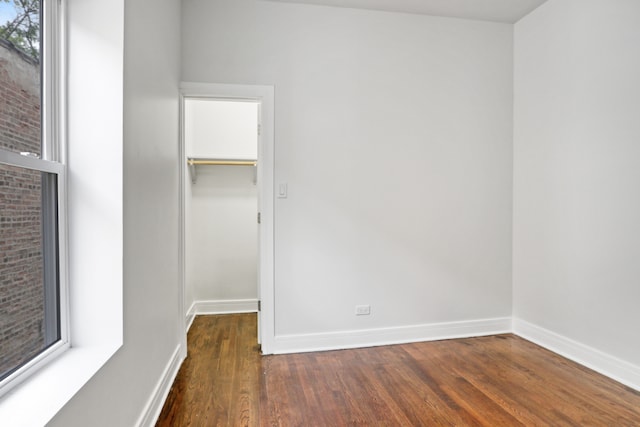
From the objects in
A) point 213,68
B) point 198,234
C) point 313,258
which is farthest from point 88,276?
point 198,234

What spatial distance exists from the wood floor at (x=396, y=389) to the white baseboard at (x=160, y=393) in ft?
0.15

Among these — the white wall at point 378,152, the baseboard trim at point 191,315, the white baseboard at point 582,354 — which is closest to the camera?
the white baseboard at point 582,354

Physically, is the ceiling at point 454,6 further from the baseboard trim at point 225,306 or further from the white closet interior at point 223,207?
the baseboard trim at point 225,306

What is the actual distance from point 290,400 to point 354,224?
1424mm

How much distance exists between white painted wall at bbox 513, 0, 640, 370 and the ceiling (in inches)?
6.9

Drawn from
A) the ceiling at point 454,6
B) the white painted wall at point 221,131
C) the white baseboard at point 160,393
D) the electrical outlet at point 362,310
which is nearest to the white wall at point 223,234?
the white painted wall at point 221,131

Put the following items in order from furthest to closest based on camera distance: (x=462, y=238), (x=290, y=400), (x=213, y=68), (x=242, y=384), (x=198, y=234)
→ (x=198, y=234)
(x=462, y=238)
(x=213, y=68)
(x=242, y=384)
(x=290, y=400)

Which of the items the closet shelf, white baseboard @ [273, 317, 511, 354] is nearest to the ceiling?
the closet shelf

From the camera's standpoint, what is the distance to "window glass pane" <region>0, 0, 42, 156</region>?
1.03 meters

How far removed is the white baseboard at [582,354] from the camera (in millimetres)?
2316

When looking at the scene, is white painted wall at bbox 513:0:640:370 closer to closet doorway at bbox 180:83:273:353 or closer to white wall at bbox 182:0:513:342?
white wall at bbox 182:0:513:342

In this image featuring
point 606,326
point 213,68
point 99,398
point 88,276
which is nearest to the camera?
point 99,398

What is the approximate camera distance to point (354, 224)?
299 centimetres

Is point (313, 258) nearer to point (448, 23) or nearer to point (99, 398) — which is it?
point (99, 398)
